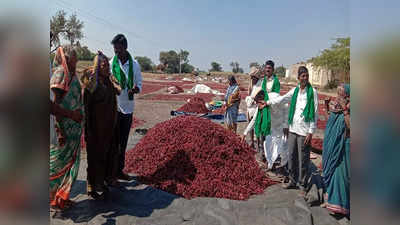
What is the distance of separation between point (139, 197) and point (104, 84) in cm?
149

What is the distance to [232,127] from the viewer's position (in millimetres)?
6219

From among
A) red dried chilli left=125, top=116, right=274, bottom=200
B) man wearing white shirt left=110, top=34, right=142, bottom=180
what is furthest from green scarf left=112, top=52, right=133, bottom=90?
red dried chilli left=125, top=116, right=274, bottom=200

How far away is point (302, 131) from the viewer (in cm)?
360

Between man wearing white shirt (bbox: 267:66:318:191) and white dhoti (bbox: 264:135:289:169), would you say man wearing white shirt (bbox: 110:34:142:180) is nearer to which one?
man wearing white shirt (bbox: 267:66:318:191)

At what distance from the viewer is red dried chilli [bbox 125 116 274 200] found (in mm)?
3783

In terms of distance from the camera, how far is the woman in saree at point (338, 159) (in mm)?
3039

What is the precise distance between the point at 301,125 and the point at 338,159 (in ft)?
2.08

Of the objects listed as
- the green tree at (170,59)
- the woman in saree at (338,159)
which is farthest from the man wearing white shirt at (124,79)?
the green tree at (170,59)

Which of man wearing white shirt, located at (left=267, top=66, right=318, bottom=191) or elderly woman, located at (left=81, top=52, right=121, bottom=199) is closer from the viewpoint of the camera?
elderly woman, located at (left=81, top=52, right=121, bottom=199)

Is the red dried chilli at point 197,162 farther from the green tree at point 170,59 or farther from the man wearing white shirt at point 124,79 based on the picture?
the green tree at point 170,59

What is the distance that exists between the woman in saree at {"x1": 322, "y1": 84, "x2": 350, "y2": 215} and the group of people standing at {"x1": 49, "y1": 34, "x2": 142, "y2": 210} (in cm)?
259

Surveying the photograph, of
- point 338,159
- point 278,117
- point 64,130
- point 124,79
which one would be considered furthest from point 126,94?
point 338,159
